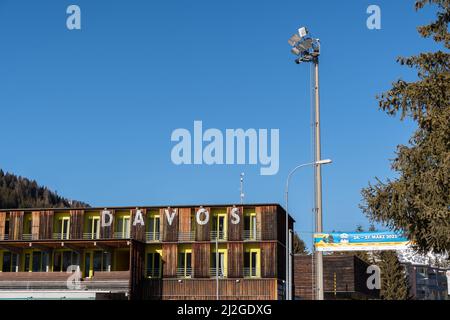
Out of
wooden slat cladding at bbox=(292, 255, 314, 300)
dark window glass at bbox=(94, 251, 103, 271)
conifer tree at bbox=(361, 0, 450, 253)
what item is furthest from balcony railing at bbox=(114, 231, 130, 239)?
conifer tree at bbox=(361, 0, 450, 253)

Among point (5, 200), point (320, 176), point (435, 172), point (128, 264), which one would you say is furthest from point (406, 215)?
point (5, 200)

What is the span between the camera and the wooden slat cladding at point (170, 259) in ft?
192

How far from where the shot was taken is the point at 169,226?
196 ft

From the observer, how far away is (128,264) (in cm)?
6003

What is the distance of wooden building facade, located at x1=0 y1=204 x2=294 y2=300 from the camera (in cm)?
5672

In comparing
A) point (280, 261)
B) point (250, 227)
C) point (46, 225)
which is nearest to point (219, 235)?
point (250, 227)

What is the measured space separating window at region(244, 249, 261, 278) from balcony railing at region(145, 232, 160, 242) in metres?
8.18

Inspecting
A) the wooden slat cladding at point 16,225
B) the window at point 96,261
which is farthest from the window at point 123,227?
the wooden slat cladding at point 16,225

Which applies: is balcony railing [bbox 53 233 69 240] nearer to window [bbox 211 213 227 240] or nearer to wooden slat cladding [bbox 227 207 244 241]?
window [bbox 211 213 227 240]

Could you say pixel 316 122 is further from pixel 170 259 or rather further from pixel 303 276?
pixel 303 276

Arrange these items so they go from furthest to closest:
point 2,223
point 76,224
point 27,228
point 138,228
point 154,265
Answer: point 2,223 < point 27,228 < point 76,224 < point 138,228 < point 154,265

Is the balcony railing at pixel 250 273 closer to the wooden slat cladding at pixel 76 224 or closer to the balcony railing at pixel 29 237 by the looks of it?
the wooden slat cladding at pixel 76 224

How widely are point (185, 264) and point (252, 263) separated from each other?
5.93m
